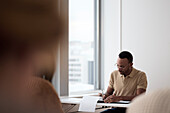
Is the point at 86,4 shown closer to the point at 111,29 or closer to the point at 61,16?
the point at 111,29

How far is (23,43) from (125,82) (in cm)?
270

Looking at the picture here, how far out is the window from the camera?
3643 millimetres

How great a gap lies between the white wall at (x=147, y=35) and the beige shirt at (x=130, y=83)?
1.83 ft

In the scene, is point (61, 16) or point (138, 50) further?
point (138, 50)

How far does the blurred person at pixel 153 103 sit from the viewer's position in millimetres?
311

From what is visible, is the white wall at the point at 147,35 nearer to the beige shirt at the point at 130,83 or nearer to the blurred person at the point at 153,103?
the beige shirt at the point at 130,83

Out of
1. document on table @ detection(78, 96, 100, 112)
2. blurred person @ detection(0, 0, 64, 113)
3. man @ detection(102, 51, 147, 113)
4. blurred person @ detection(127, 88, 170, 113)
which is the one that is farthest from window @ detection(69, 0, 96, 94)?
blurred person @ detection(0, 0, 64, 113)

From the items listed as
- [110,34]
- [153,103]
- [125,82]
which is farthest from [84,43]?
[153,103]

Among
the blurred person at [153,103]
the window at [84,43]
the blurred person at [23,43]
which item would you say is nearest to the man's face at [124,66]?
the window at [84,43]

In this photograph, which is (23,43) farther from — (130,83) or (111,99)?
(130,83)

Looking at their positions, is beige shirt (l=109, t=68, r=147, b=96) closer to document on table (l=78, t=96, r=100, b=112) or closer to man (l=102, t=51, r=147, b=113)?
man (l=102, t=51, r=147, b=113)

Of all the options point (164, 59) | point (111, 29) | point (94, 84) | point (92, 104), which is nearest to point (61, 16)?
point (92, 104)

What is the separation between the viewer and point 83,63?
3744mm

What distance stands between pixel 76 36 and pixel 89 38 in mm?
222
